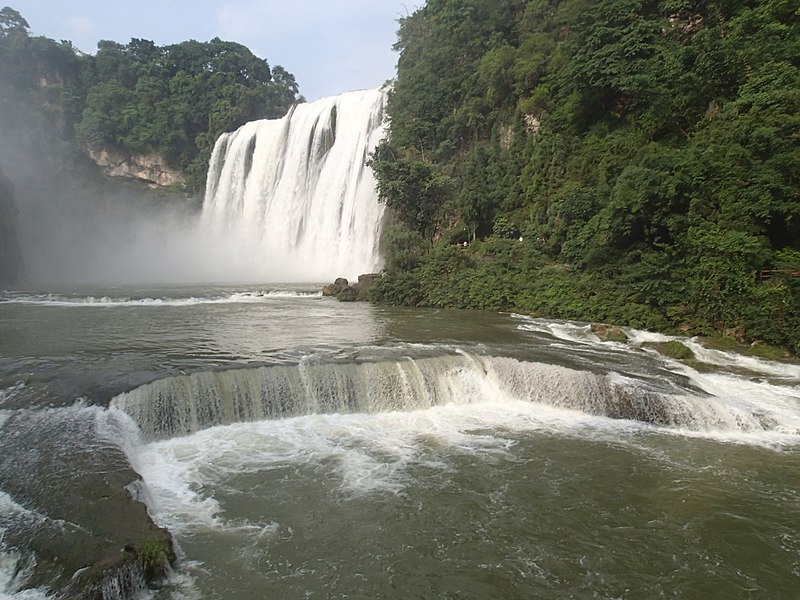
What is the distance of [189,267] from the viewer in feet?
120

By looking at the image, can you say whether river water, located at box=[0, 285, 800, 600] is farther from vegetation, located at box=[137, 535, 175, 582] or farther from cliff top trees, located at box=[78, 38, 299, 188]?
cliff top trees, located at box=[78, 38, 299, 188]

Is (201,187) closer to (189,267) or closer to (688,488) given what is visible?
(189,267)

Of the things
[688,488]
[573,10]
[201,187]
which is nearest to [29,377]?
[688,488]

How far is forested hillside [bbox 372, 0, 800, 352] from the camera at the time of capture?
463 inches

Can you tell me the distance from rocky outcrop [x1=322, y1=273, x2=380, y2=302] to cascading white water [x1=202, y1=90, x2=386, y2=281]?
545cm

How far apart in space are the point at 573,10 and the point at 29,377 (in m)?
23.9

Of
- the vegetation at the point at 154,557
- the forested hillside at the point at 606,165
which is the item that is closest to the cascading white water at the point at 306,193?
the forested hillside at the point at 606,165

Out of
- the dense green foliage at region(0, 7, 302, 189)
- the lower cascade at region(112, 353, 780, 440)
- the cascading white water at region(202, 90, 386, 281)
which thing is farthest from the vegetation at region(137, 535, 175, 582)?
the dense green foliage at region(0, 7, 302, 189)

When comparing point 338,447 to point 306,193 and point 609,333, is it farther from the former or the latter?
point 306,193

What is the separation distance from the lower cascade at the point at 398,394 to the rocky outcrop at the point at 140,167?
40036 mm

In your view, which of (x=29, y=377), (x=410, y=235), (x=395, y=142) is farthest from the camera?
(x=395, y=142)

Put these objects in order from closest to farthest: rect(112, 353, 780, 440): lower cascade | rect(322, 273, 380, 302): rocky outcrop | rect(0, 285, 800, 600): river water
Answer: rect(0, 285, 800, 600): river water
rect(112, 353, 780, 440): lower cascade
rect(322, 273, 380, 302): rocky outcrop

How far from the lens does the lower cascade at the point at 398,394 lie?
25.5 feet

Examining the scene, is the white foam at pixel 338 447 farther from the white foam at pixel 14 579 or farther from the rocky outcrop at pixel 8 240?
the rocky outcrop at pixel 8 240
